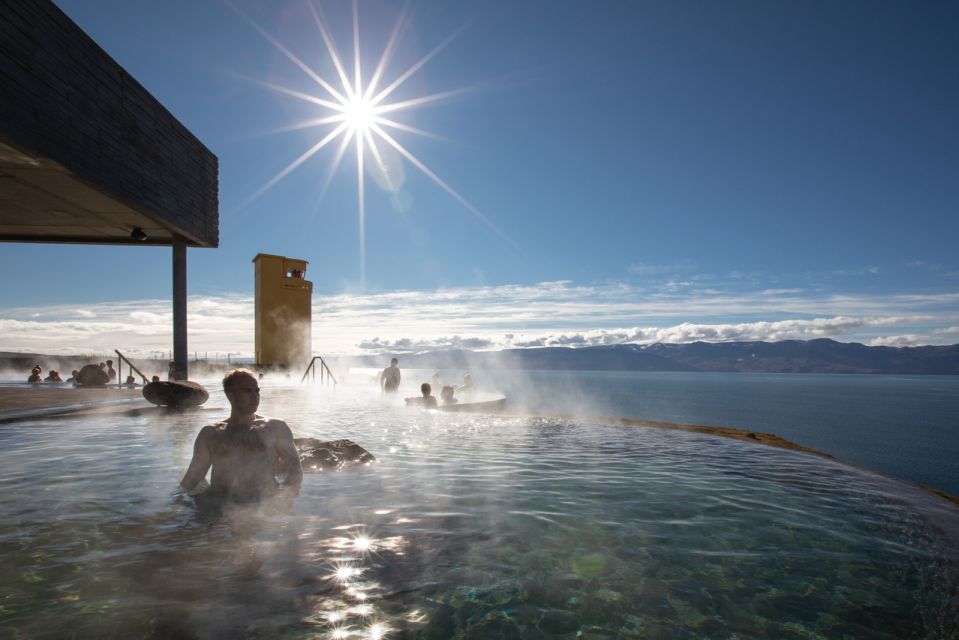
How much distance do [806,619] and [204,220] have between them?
14.6 metres

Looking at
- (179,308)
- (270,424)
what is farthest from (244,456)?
(179,308)

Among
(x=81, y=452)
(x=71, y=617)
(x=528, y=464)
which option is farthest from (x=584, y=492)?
(x=81, y=452)

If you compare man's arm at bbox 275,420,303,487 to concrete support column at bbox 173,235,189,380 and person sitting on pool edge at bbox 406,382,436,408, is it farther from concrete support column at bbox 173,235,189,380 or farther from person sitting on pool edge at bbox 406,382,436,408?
person sitting on pool edge at bbox 406,382,436,408

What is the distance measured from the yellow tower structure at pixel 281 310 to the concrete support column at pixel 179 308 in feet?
31.7

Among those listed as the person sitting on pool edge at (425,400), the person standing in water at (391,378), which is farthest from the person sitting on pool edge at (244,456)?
the person standing in water at (391,378)

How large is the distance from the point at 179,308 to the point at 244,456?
986cm

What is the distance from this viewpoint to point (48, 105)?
286 inches

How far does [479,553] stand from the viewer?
145 inches

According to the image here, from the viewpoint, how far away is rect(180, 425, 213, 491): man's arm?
4.60m

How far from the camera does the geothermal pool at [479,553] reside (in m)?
2.69

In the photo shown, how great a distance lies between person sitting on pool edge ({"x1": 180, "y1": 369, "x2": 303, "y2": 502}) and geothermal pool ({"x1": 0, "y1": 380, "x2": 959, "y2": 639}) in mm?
292

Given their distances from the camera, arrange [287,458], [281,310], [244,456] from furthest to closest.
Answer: [281,310]
[287,458]
[244,456]

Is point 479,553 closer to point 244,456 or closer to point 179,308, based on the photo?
point 244,456

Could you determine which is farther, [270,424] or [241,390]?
[270,424]
